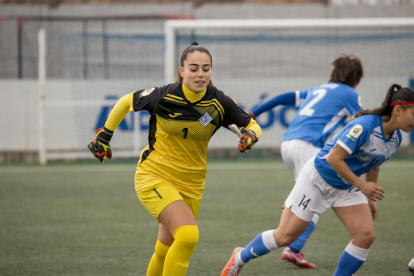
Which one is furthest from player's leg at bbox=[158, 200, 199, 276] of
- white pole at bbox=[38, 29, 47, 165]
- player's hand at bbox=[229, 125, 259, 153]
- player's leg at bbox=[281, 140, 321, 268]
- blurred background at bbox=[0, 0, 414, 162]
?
white pole at bbox=[38, 29, 47, 165]

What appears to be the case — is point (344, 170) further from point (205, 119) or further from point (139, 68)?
point (139, 68)

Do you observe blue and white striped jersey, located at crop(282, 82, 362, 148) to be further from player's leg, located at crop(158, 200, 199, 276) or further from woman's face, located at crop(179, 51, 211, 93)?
player's leg, located at crop(158, 200, 199, 276)

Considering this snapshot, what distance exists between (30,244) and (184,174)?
2.47 metres

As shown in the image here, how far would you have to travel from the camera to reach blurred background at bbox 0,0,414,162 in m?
11.9

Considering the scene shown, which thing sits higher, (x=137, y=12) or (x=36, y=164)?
(x=137, y=12)

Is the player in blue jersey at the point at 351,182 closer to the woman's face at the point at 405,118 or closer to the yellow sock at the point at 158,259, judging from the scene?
the woman's face at the point at 405,118

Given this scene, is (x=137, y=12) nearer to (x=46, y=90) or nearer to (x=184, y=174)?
(x=46, y=90)

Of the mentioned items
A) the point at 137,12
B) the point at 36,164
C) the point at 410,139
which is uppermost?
the point at 137,12

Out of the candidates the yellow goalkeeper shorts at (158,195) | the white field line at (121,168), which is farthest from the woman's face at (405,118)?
the white field line at (121,168)

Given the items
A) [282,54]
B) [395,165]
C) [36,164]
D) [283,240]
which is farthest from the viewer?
[282,54]

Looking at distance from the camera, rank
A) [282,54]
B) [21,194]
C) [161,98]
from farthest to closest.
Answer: [282,54] < [21,194] < [161,98]

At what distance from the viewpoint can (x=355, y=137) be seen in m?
3.44

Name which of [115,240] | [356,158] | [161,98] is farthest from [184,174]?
[115,240]

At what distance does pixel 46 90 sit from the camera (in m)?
12.1
